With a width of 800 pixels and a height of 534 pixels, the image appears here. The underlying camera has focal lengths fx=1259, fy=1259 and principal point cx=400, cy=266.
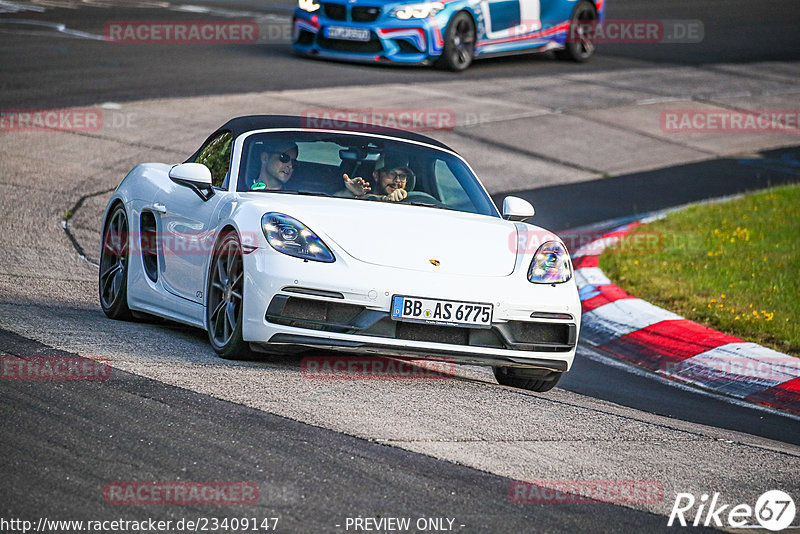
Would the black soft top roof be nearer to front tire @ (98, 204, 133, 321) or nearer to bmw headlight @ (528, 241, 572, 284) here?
front tire @ (98, 204, 133, 321)

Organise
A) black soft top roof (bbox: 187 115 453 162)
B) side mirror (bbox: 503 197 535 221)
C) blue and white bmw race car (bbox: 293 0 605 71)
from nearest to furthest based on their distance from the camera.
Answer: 1. side mirror (bbox: 503 197 535 221)
2. black soft top roof (bbox: 187 115 453 162)
3. blue and white bmw race car (bbox: 293 0 605 71)

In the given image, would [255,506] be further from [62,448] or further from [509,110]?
[509,110]

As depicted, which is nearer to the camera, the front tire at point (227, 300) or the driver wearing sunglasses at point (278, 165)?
the front tire at point (227, 300)

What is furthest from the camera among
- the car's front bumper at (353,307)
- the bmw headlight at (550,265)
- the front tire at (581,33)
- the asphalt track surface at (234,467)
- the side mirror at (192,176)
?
the front tire at (581,33)

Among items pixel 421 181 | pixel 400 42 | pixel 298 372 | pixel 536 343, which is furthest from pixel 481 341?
pixel 400 42

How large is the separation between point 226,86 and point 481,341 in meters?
11.4

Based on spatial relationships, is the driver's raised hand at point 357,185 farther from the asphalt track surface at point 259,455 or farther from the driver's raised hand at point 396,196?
the asphalt track surface at point 259,455

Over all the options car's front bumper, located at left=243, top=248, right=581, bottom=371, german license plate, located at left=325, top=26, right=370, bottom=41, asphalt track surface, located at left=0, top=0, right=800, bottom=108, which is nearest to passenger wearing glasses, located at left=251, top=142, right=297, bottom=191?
car's front bumper, located at left=243, top=248, right=581, bottom=371

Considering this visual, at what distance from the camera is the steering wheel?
7.28 metres

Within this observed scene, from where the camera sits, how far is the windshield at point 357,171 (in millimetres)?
7125

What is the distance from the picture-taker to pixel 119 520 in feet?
13.3

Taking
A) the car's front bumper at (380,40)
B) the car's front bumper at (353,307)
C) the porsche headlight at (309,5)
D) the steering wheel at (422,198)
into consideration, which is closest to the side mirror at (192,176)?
the car's front bumper at (353,307)

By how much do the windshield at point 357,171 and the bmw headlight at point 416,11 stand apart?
36.7 ft

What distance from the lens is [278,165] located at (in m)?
7.19
